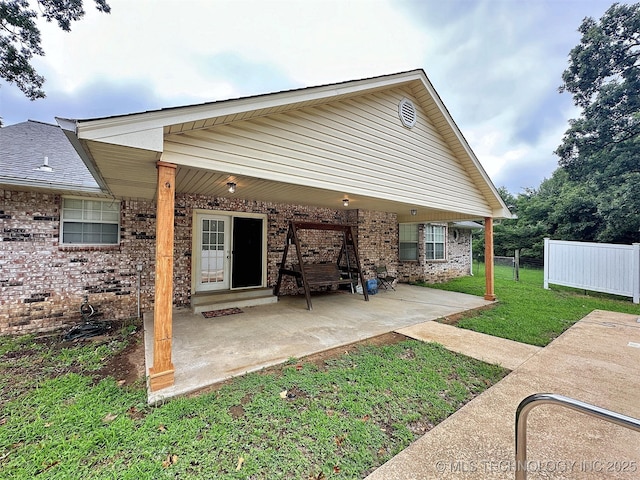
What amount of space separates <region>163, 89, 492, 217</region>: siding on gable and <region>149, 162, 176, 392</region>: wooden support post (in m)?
0.47

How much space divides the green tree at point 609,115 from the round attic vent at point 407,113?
993 cm

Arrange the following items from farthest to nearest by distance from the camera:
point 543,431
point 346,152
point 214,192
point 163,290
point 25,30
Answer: point 214,192 < point 25,30 < point 346,152 < point 163,290 < point 543,431

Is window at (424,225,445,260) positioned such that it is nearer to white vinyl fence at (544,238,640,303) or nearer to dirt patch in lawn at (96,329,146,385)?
white vinyl fence at (544,238,640,303)

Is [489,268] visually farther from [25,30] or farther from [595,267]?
[25,30]

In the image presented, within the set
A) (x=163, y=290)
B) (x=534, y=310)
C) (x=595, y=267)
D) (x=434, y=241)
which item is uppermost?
(x=434, y=241)

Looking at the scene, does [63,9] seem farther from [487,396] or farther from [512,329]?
[512,329]

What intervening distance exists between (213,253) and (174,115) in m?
4.64

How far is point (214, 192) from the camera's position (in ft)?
20.6

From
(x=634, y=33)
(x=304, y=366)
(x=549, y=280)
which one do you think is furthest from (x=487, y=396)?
(x=634, y=33)

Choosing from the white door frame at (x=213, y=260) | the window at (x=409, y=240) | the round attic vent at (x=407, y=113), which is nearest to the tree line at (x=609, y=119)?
the window at (x=409, y=240)

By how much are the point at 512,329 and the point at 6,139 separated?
11.3 m

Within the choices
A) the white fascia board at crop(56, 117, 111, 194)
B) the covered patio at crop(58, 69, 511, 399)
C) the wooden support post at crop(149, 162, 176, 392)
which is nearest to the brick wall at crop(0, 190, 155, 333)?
the covered patio at crop(58, 69, 511, 399)

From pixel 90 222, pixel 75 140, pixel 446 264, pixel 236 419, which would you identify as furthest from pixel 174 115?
pixel 446 264

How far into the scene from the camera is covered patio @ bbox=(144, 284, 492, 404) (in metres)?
3.43
